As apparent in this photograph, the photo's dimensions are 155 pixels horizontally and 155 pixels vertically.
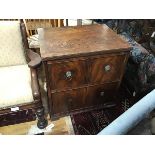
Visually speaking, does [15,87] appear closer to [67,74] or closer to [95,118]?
[67,74]

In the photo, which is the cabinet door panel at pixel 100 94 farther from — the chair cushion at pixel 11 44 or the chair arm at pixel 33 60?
the chair cushion at pixel 11 44

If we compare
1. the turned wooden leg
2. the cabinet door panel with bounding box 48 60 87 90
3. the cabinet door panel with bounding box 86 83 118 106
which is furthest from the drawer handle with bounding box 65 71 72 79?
the turned wooden leg

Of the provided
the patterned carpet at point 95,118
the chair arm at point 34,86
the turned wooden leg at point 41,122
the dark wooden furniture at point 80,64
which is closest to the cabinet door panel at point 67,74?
the dark wooden furniture at point 80,64

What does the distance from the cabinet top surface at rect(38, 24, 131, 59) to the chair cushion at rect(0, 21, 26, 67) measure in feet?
0.79

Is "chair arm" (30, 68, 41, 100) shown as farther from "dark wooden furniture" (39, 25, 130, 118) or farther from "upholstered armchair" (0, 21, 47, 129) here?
"dark wooden furniture" (39, 25, 130, 118)

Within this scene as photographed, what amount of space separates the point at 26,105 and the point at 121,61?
0.93 metres

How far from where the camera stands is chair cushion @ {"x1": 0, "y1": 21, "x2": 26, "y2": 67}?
67.0 inches

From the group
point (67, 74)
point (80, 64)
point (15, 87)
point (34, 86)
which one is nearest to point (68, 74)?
point (67, 74)

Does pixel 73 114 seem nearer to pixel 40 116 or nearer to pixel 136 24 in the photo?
pixel 40 116

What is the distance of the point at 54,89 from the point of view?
1.62 metres

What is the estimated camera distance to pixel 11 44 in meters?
1.75

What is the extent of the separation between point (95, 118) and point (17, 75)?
3.02 ft
